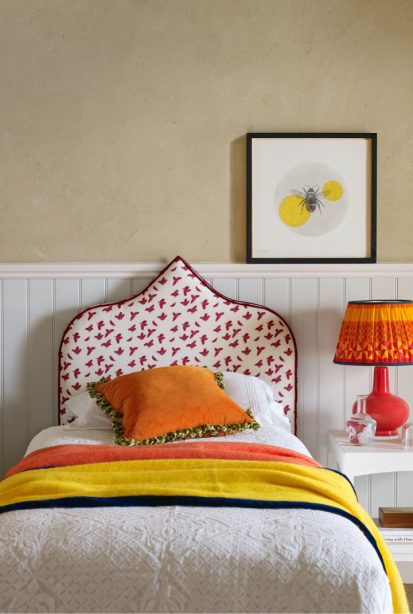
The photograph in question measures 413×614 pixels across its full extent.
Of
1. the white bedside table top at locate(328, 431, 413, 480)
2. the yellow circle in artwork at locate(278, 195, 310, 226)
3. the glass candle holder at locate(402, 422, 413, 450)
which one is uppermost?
the yellow circle in artwork at locate(278, 195, 310, 226)

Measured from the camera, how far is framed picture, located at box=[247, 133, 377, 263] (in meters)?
3.49

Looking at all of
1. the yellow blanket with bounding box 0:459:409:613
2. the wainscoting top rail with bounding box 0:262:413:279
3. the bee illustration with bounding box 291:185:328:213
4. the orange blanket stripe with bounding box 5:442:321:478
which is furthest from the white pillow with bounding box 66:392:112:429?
the bee illustration with bounding box 291:185:328:213

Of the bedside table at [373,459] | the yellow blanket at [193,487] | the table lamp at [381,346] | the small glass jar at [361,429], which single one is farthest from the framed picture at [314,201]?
the yellow blanket at [193,487]

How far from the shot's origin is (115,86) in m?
3.47

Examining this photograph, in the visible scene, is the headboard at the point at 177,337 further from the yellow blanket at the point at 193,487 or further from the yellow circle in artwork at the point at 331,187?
the yellow blanket at the point at 193,487

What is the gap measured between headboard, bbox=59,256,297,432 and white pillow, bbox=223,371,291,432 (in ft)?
0.60

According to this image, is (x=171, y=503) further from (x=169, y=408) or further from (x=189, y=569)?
(x=169, y=408)

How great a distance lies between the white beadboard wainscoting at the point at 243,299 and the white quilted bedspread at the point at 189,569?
64.2 inches

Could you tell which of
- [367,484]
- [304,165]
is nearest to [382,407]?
[367,484]

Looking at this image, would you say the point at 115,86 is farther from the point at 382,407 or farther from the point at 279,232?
the point at 382,407

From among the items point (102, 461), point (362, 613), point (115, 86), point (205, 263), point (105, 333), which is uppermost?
point (115, 86)

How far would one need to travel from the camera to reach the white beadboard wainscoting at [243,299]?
3.48 m

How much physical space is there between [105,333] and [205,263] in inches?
20.9

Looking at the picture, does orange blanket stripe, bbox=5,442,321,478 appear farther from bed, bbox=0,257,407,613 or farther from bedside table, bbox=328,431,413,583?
bedside table, bbox=328,431,413,583
